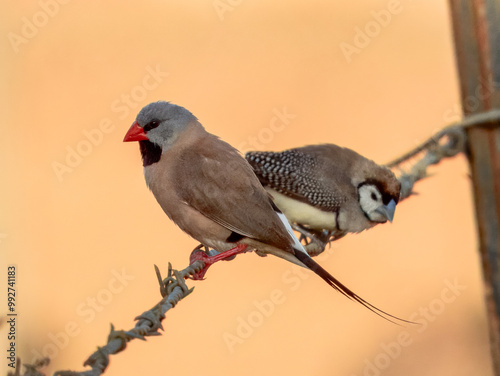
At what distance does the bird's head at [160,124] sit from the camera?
7.10ft

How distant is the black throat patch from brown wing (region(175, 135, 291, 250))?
4.3 inches

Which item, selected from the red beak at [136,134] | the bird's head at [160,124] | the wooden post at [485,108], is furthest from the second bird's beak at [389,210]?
the red beak at [136,134]

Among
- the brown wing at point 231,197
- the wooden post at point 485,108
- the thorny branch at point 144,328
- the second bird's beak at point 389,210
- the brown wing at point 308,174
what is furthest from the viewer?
the brown wing at point 308,174

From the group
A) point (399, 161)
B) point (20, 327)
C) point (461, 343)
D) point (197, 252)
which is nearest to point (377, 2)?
point (399, 161)

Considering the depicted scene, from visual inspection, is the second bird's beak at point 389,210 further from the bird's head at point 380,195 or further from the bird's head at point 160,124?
the bird's head at point 160,124

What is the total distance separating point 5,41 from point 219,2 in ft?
4.22

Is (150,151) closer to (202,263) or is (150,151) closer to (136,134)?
(136,134)

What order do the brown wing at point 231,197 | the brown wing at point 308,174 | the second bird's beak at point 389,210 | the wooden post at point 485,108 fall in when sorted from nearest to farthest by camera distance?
the wooden post at point 485,108 → the brown wing at point 231,197 → the second bird's beak at point 389,210 → the brown wing at point 308,174

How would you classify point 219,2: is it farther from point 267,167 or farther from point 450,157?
point 450,157

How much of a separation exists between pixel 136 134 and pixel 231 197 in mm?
398

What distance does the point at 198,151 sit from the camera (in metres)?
2.16

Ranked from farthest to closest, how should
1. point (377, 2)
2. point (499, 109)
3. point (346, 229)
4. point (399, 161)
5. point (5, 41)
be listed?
point (377, 2) < point (5, 41) < point (346, 229) < point (399, 161) < point (499, 109)

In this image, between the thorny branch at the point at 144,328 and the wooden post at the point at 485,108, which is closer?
the thorny branch at the point at 144,328

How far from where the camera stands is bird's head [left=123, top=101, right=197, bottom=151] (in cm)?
216
